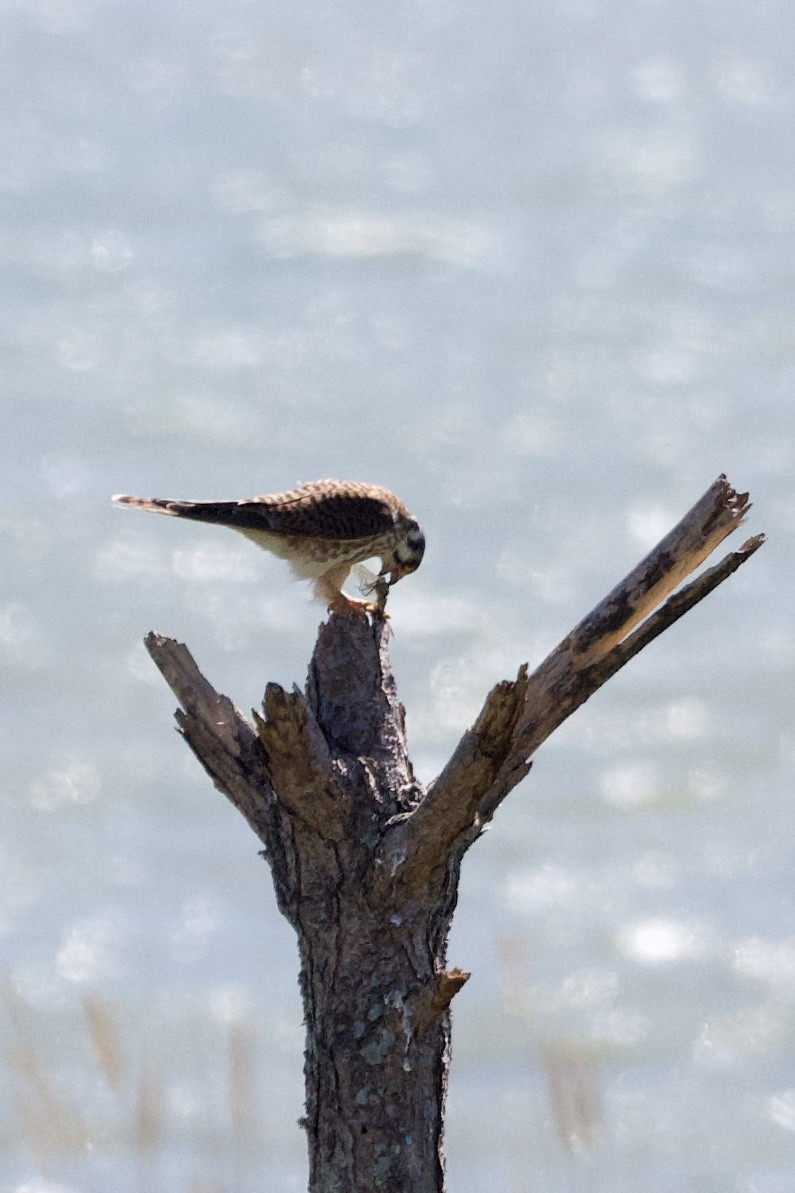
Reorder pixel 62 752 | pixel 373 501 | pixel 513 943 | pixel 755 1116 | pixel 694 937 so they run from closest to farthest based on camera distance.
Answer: pixel 513 943 → pixel 373 501 → pixel 755 1116 → pixel 694 937 → pixel 62 752

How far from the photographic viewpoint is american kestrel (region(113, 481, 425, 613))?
194 inches

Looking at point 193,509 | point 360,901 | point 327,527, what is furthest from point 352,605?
point 360,901

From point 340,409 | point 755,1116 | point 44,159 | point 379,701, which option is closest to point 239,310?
point 340,409

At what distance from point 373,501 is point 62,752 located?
7.34 ft

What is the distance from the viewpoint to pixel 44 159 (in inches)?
363

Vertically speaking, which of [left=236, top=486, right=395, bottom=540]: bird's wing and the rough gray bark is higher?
[left=236, top=486, right=395, bottom=540]: bird's wing

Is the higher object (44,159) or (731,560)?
(44,159)

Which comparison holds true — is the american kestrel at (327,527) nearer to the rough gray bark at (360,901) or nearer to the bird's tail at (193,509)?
the bird's tail at (193,509)

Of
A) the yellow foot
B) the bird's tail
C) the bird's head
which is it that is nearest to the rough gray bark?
the yellow foot

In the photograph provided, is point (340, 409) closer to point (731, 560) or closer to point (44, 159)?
point (44, 159)

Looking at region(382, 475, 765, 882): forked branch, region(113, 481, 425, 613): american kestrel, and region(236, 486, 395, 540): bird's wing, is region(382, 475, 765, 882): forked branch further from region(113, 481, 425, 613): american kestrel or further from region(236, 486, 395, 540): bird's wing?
region(236, 486, 395, 540): bird's wing

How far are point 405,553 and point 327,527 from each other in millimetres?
373

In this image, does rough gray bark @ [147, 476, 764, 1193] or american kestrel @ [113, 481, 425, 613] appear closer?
rough gray bark @ [147, 476, 764, 1193]

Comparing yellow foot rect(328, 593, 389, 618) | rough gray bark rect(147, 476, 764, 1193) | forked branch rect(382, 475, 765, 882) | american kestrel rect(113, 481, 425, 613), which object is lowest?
rough gray bark rect(147, 476, 764, 1193)
